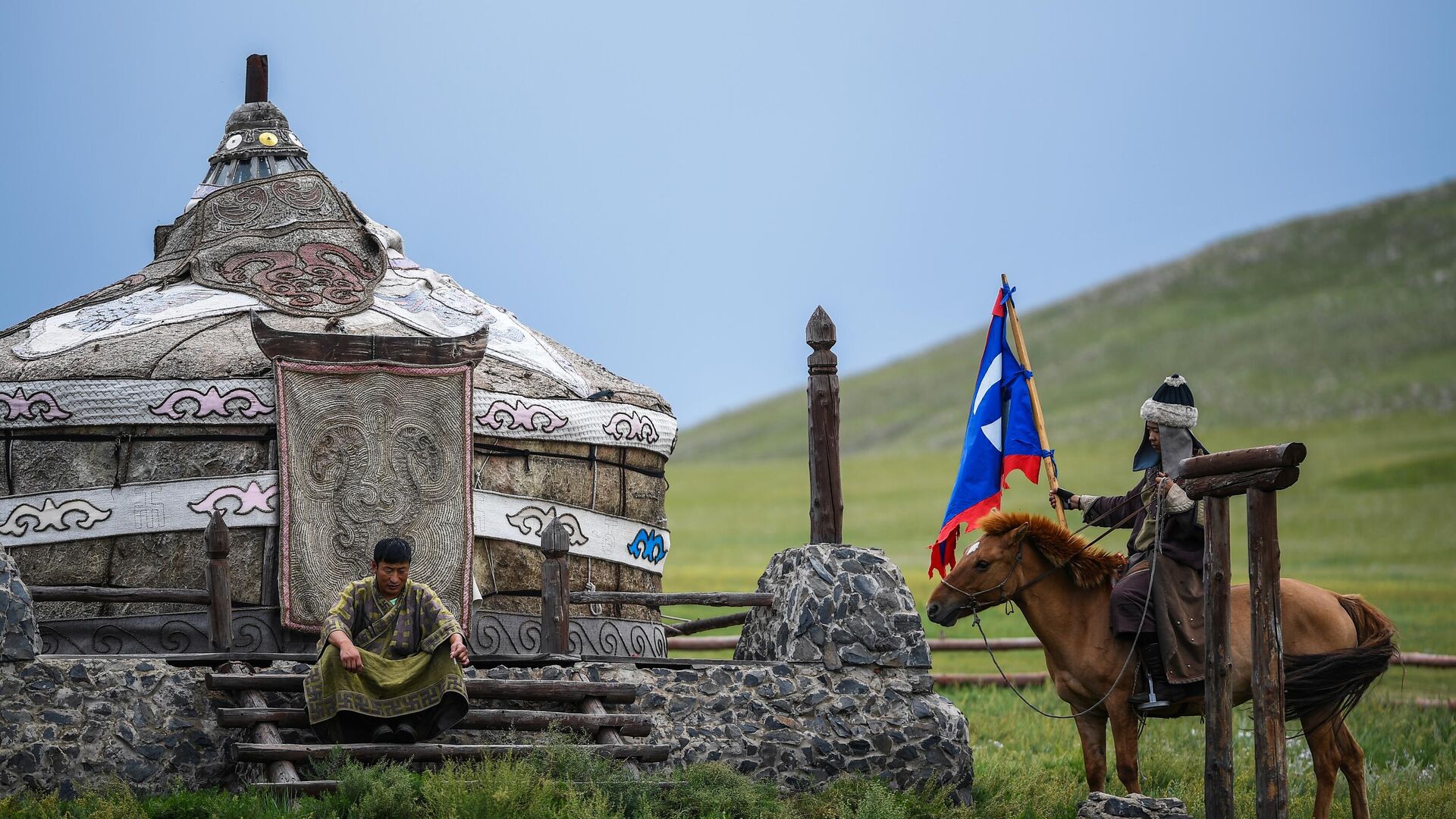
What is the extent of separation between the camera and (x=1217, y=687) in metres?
9.34

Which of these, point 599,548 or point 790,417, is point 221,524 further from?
point 790,417

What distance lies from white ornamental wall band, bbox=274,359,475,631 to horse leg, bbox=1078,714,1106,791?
143 inches

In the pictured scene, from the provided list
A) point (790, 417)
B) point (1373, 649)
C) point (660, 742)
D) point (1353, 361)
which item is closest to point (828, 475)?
point (660, 742)

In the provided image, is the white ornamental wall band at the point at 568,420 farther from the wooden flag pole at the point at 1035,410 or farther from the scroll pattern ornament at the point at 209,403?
the wooden flag pole at the point at 1035,410

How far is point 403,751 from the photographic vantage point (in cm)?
852

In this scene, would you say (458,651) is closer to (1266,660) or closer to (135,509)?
(135,509)

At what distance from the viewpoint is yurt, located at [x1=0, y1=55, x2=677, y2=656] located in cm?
999

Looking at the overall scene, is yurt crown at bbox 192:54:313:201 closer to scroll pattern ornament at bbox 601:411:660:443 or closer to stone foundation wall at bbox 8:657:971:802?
scroll pattern ornament at bbox 601:411:660:443

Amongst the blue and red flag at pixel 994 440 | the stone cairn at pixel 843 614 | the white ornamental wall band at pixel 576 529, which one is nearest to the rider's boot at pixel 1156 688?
the stone cairn at pixel 843 614

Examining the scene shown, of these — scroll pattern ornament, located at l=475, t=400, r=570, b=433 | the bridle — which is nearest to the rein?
the bridle

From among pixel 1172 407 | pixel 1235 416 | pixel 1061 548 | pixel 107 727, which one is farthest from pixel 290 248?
pixel 1235 416

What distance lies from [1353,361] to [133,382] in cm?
5864

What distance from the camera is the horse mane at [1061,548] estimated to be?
34.1ft

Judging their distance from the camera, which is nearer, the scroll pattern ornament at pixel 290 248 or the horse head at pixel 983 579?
the horse head at pixel 983 579
